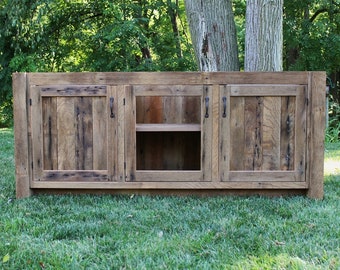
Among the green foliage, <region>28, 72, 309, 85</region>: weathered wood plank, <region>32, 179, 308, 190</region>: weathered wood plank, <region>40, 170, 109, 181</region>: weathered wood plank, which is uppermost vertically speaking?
the green foliage

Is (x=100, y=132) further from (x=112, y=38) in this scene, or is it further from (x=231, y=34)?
(x=112, y=38)

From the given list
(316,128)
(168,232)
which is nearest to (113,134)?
(168,232)

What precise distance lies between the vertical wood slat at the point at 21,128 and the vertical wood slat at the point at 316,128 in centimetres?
221

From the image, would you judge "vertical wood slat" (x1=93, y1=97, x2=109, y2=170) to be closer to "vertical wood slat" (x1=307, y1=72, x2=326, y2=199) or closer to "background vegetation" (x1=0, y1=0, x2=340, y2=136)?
"vertical wood slat" (x1=307, y1=72, x2=326, y2=199)

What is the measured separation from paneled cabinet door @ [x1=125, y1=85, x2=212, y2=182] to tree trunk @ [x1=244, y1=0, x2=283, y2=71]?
37.6 inches

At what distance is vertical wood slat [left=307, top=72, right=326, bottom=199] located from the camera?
2996 mm

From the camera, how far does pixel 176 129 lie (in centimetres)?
309

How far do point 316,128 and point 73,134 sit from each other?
189cm

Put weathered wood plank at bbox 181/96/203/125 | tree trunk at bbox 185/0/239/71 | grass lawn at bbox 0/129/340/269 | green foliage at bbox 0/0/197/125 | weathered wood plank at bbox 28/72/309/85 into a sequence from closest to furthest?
1. grass lawn at bbox 0/129/340/269
2. weathered wood plank at bbox 28/72/309/85
3. weathered wood plank at bbox 181/96/203/125
4. tree trunk at bbox 185/0/239/71
5. green foliage at bbox 0/0/197/125

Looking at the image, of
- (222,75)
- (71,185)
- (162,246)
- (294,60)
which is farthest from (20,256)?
(294,60)

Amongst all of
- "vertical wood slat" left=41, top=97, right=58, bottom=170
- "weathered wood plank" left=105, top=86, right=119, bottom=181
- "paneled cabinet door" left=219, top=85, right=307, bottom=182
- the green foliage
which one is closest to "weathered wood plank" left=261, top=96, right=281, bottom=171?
"paneled cabinet door" left=219, top=85, right=307, bottom=182

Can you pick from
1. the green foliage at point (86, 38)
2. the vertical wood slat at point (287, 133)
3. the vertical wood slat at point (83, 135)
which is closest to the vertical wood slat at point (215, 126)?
the vertical wood slat at point (287, 133)

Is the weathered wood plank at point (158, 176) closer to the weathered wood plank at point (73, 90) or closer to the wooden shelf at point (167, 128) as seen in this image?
the wooden shelf at point (167, 128)

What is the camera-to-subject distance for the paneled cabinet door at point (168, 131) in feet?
9.94
